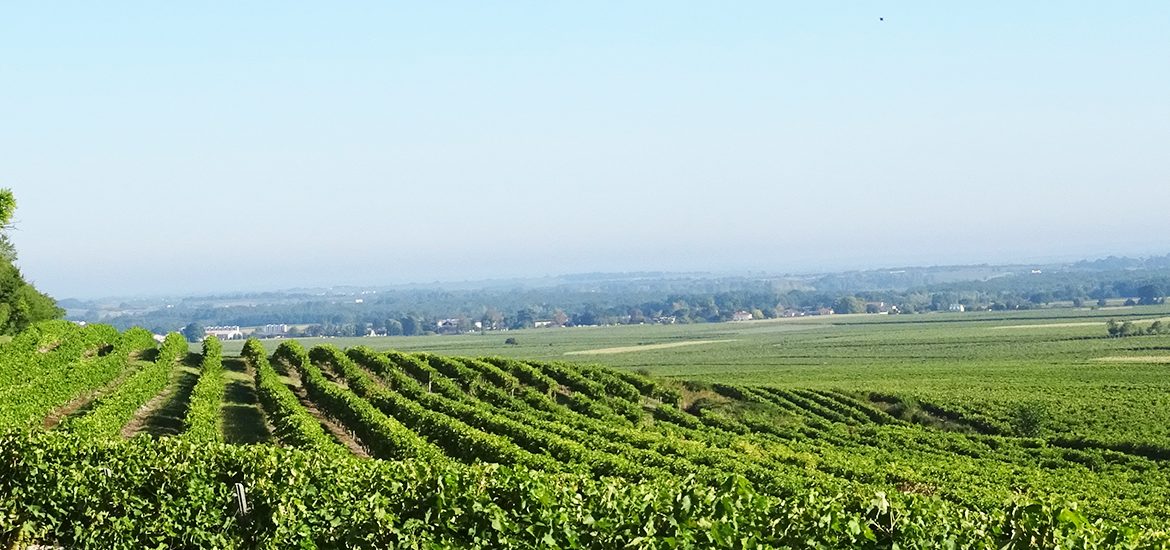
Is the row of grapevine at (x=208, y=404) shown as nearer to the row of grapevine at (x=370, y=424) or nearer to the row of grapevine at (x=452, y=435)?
the row of grapevine at (x=370, y=424)

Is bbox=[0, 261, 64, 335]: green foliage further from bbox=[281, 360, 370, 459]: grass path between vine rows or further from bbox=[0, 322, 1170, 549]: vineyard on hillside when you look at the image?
bbox=[281, 360, 370, 459]: grass path between vine rows

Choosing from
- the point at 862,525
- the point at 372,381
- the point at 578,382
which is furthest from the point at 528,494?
the point at 578,382

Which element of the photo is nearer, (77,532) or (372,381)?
(77,532)

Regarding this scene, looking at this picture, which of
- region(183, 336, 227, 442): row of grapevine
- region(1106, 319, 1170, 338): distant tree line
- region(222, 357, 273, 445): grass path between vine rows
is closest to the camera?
region(183, 336, 227, 442): row of grapevine

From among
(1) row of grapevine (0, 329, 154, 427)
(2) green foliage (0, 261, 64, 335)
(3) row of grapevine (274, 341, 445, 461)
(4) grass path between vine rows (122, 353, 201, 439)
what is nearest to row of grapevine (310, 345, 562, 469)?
(3) row of grapevine (274, 341, 445, 461)

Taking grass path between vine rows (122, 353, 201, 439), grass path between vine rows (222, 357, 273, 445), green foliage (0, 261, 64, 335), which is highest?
green foliage (0, 261, 64, 335)

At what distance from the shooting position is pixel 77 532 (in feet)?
58.3

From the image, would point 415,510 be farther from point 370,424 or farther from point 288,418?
point 370,424

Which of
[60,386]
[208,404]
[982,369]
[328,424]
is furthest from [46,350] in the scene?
[982,369]

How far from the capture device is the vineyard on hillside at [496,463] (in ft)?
42.3

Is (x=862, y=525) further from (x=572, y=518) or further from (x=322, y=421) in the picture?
(x=322, y=421)

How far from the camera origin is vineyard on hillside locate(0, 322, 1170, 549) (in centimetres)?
1291

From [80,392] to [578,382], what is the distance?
1173 inches

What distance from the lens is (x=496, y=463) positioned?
2259cm
